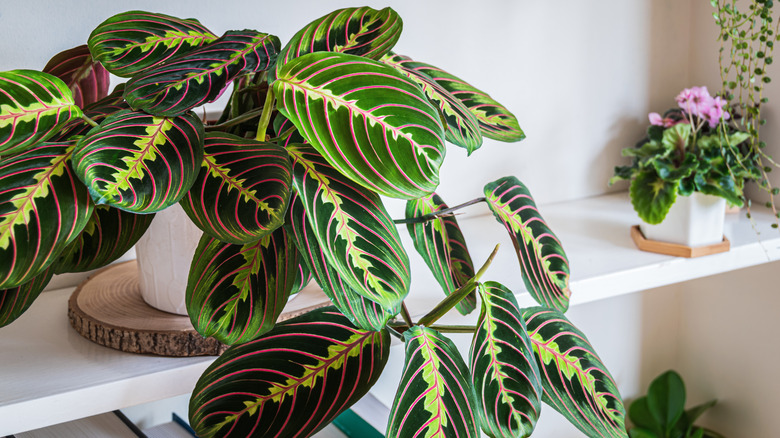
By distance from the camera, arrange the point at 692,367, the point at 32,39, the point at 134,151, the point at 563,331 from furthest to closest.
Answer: the point at 692,367
the point at 32,39
the point at 563,331
the point at 134,151

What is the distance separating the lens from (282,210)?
1.73ft

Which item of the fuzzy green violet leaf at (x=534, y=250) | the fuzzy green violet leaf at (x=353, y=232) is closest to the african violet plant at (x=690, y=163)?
the fuzzy green violet leaf at (x=534, y=250)

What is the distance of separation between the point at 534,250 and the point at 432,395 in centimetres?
26

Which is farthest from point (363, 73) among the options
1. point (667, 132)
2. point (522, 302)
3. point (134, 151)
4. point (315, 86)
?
point (667, 132)

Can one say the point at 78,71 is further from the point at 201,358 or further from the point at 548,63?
the point at 548,63

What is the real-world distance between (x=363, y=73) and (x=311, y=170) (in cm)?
11

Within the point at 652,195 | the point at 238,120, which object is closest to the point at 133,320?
the point at 238,120

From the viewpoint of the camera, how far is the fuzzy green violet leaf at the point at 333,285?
57 cm

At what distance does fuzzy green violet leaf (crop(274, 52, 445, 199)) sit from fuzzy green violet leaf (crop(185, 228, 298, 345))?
0.15m

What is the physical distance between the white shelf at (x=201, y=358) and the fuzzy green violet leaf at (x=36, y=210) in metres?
0.27

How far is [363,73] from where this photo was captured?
558 millimetres

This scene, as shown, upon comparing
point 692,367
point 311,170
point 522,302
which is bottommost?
point 692,367

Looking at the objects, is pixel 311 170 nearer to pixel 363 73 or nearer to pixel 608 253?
pixel 363 73

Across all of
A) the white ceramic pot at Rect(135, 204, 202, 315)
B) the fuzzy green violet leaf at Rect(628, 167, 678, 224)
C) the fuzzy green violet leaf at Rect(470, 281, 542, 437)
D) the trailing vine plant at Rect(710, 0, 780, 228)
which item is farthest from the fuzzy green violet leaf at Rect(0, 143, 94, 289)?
the trailing vine plant at Rect(710, 0, 780, 228)
